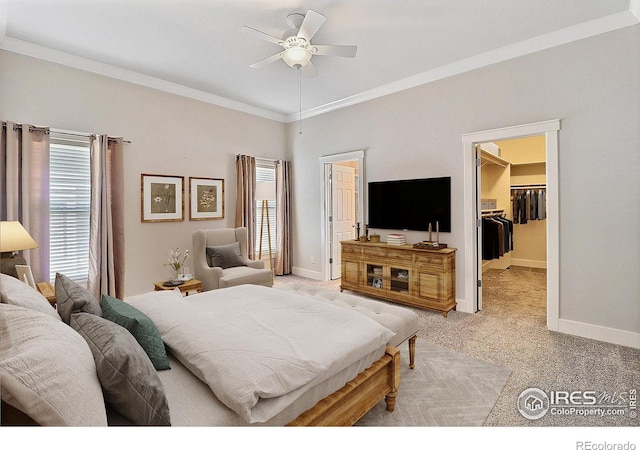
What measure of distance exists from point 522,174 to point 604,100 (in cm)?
389

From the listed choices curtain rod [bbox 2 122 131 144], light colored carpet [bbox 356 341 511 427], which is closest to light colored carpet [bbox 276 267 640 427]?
light colored carpet [bbox 356 341 511 427]

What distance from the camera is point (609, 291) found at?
8.73ft

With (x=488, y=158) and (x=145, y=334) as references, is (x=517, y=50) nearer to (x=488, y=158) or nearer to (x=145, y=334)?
(x=488, y=158)

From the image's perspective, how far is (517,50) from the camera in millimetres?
3037

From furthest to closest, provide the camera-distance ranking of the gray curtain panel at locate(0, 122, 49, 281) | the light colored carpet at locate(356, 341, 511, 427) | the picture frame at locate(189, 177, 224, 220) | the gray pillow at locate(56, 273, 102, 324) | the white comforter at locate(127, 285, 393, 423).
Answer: the picture frame at locate(189, 177, 224, 220)
the gray curtain panel at locate(0, 122, 49, 281)
the light colored carpet at locate(356, 341, 511, 427)
the gray pillow at locate(56, 273, 102, 324)
the white comforter at locate(127, 285, 393, 423)

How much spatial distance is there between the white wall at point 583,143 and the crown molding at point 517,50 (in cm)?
6

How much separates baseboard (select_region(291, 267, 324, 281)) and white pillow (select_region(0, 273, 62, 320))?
4.03m

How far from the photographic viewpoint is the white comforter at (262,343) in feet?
3.62

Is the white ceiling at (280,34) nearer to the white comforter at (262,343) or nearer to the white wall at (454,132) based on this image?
the white wall at (454,132)

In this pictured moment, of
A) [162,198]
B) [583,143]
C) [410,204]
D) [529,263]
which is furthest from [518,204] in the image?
[162,198]

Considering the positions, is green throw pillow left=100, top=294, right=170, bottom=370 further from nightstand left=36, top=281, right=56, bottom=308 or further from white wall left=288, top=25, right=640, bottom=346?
white wall left=288, top=25, right=640, bottom=346

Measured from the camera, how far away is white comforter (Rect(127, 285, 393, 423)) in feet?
3.62

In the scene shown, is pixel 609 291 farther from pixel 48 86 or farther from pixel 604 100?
pixel 48 86

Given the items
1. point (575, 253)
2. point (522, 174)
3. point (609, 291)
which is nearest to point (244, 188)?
point (575, 253)
